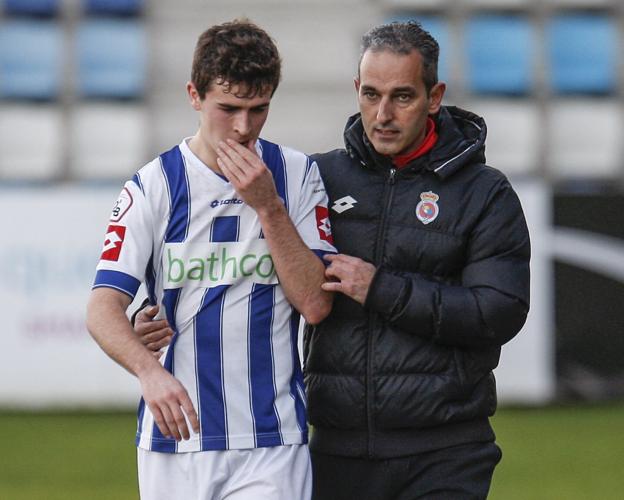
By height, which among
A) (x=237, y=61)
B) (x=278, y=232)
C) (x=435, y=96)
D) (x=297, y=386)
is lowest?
(x=297, y=386)

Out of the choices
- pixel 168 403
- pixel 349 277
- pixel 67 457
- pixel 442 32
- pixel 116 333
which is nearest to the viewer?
pixel 168 403

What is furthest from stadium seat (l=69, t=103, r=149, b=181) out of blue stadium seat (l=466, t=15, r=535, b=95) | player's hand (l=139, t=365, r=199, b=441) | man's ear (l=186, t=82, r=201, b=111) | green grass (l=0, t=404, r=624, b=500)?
player's hand (l=139, t=365, r=199, b=441)

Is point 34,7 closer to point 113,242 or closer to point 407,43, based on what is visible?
point 407,43

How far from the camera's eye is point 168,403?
11.6 feet

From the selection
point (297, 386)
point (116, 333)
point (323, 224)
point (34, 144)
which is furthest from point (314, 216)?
point (34, 144)

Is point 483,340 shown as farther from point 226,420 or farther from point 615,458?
point 615,458

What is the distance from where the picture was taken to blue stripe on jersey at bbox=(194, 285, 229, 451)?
12.7ft

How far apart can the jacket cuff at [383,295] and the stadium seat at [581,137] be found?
11252 millimetres

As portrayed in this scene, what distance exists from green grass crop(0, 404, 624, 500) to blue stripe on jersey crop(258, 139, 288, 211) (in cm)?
472

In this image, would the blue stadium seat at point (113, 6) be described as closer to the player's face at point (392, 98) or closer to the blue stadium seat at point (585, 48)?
the blue stadium seat at point (585, 48)

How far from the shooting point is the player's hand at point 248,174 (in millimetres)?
3785

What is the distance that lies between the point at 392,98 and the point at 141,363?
3.47 feet

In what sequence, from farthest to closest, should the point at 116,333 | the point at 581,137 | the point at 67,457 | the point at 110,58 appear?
the point at 581,137, the point at 110,58, the point at 67,457, the point at 116,333

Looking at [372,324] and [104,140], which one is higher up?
[372,324]
